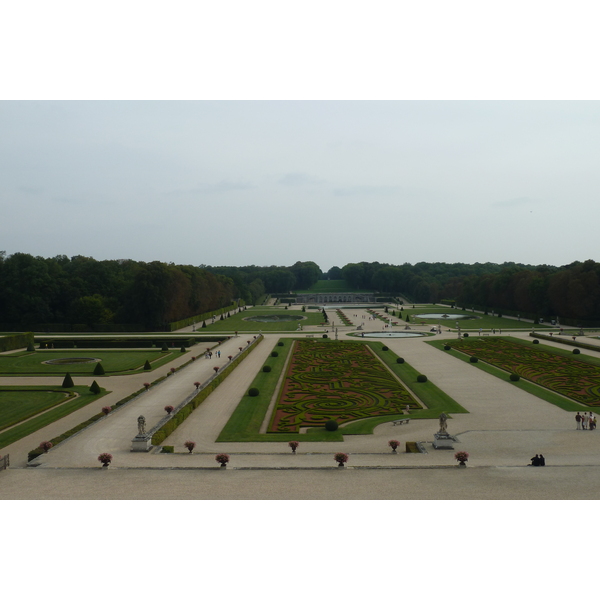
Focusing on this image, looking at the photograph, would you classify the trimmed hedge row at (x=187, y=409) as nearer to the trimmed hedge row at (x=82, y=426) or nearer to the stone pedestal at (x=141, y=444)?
the stone pedestal at (x=141, y=444)

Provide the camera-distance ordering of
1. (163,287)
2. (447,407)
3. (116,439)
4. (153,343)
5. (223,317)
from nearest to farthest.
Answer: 1. (116,439)
2. (447,407)
3. (153,343)
4. (163,287)
5. (223,317)

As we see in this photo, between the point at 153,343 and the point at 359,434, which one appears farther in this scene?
the point at 153,343

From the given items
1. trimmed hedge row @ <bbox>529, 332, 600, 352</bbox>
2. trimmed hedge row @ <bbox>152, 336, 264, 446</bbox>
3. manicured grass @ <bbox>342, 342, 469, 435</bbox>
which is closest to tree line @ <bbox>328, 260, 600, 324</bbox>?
trimmed hedge row @ <bbox>529, 332, 600, 352</bbox>

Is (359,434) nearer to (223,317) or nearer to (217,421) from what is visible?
(217,421)

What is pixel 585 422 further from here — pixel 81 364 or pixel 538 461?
pixel 81 364

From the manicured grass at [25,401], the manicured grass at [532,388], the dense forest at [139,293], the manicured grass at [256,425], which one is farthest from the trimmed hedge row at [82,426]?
the dense forest at [139,293]

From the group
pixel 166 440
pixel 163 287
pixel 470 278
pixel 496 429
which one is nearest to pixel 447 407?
pixel 496 429
